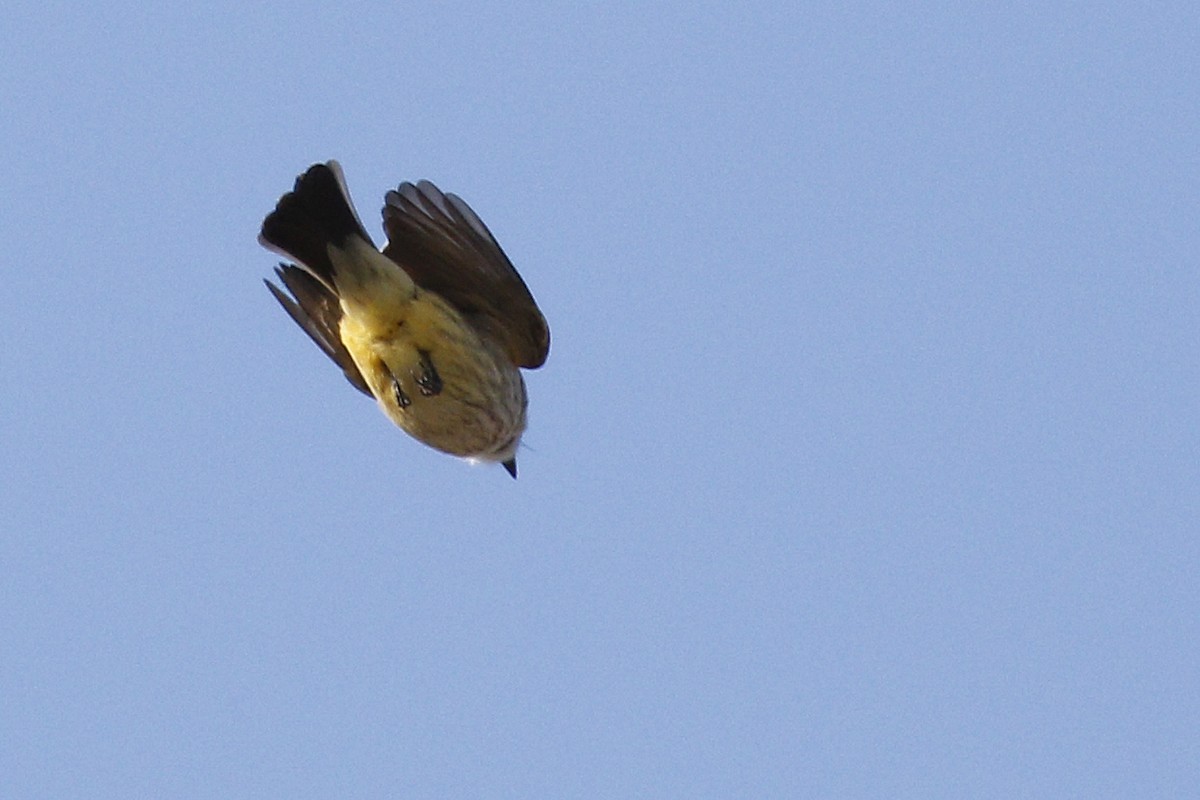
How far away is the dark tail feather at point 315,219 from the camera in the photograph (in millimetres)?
10750

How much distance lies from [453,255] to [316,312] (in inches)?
29.7

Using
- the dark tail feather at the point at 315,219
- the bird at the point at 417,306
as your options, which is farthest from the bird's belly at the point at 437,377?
the dark tail feather at the point at 315,219

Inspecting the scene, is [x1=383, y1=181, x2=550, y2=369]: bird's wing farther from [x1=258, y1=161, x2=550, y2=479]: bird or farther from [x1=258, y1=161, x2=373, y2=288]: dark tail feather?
[x1=258, y1=161, x2=373, y2=288]: dark tail feather

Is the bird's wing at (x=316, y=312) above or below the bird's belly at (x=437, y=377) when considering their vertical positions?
above

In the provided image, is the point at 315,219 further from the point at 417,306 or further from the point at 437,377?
the point at 437,377

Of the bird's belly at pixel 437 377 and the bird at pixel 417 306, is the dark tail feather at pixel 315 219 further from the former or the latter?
the bird's belly at pixel 437 377

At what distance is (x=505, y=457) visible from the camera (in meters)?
12.1

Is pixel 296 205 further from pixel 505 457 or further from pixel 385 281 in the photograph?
pixel 505 457

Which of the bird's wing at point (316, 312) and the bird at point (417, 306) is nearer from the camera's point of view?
the bird at point (417, 306)

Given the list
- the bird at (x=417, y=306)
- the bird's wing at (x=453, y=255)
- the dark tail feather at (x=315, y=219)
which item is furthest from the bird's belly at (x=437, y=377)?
the dark tail feather at (x=315, y=219)

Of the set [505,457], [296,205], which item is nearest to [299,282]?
[296,205]

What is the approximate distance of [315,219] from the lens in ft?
35.4

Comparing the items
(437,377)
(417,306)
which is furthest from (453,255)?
(437,377)

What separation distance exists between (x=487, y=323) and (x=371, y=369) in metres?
0.61
